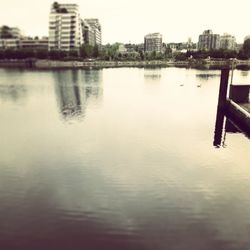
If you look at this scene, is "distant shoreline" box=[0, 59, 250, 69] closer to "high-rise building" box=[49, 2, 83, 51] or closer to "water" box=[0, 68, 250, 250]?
"high-rise building" box=[49, 2, 83, 51]

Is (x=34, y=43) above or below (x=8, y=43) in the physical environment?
above

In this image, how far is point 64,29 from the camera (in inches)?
6973

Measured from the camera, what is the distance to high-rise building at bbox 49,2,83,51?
177750 mm

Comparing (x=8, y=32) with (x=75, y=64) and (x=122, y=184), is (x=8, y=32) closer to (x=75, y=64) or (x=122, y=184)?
(x=75, y=64)

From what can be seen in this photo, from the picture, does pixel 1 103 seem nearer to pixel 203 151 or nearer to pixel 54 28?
pixel 203 151

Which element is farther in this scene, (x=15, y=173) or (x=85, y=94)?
(x=85, y=94)

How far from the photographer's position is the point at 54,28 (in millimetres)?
179875

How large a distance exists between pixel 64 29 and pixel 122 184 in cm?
17190

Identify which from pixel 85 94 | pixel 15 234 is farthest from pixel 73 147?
pixel 85 94

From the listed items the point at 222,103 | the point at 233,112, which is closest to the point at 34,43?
the point at 222,103

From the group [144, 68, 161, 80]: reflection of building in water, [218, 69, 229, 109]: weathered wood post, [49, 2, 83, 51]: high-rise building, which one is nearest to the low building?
[49, 2, 83, 51]: high-rise building

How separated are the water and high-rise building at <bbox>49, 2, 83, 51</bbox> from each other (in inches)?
5836

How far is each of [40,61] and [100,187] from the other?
523 ft

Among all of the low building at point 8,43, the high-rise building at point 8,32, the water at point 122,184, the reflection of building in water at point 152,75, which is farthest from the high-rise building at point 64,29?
the water at point 122,184
